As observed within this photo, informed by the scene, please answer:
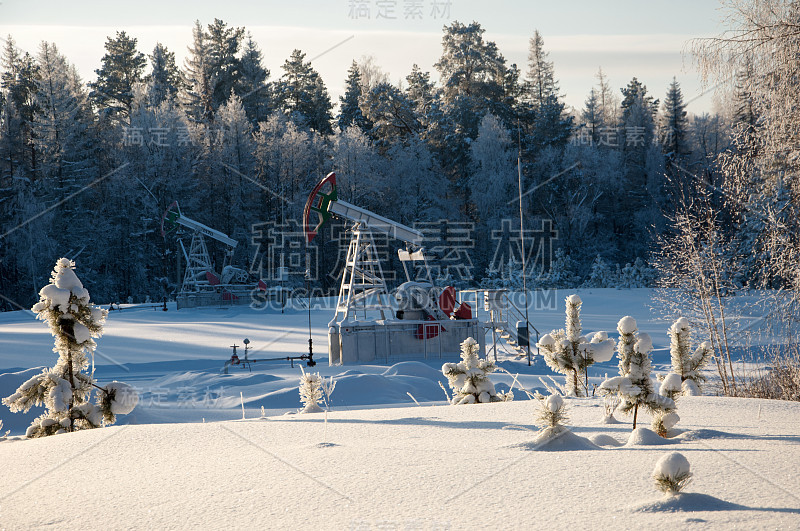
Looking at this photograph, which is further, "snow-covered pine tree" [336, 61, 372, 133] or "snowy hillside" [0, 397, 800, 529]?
"snow-covered pine tree" [336, 61, 372, 133]

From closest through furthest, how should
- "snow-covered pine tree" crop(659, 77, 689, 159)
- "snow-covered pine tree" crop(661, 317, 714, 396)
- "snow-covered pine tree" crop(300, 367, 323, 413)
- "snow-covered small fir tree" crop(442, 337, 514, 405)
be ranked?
1. "snow-covered pine tree" crop(661, 317, 714, 396)
2. "snow-covered pine tree" crop(300, 367, 323, 413)
3. "snow-covered small fir tree" crop(442, 337, 514, 405)
4. "snow-covered pine tree" crop(659, 77, 689, 159)

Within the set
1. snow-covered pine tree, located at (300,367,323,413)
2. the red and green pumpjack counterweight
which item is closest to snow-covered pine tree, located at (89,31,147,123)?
the red and green pumpjack counterweight

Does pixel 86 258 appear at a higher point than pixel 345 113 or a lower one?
lower

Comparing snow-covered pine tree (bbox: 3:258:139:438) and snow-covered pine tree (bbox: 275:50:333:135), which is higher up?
snow-covered pine tree (bbox: 275:50:333:135)

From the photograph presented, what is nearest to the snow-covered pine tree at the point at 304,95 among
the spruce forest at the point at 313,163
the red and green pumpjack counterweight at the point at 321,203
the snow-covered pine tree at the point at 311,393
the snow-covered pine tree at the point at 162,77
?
the spruce forest at the point at 313,163

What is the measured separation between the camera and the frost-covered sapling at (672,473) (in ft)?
12.1

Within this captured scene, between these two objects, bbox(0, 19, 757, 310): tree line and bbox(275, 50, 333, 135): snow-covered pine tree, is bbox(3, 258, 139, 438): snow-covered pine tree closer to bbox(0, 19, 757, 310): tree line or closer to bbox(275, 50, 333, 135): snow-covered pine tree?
A: bbox(0, 19, 757, 310): tree line

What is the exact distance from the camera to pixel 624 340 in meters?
5.88

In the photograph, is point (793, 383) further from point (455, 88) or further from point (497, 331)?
point (455, 88)

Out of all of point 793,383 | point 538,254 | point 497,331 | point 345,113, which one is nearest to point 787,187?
point 793,383

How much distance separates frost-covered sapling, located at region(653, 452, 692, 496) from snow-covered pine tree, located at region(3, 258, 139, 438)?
21.7 feet

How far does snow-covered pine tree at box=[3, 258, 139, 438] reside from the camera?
7.89 meters

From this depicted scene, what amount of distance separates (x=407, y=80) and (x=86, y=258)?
29.0 m

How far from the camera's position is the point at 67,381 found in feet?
26.6
